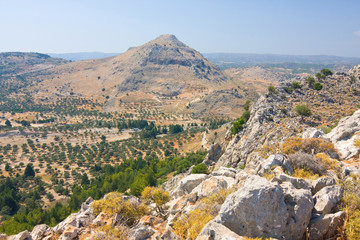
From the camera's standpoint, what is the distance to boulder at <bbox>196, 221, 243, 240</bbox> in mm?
8941

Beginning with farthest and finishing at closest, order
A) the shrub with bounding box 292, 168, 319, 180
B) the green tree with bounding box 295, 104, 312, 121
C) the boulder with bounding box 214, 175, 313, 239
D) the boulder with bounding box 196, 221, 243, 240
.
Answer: the green tree with bounding box 295, 104, 312, 121
the shrub with bounding box 292, 168, 319, 180
the boulder with bounding box 214, 175, 313, 239
the boulder with bounding box 196, 221, 243, 240

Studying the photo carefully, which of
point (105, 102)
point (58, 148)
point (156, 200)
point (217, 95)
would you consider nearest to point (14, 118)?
point (105, 102)

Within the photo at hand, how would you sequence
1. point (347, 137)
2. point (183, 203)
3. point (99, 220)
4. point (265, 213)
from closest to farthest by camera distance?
1. point (265, 213)
2. point (99, 220)
3. point (183, 203)
4. point (347, 137)

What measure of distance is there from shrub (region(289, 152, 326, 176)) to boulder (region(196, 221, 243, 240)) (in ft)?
27.3

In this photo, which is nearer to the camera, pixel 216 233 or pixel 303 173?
pixel 216 233

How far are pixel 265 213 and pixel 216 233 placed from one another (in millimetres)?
2313

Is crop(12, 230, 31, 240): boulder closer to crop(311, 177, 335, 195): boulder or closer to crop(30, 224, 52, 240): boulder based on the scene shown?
crop(30, 224, 52, 240): boulder

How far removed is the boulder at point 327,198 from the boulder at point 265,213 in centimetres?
90

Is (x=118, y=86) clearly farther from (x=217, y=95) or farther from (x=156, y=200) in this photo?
(x=156, y=200)

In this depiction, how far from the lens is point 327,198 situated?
1055cm

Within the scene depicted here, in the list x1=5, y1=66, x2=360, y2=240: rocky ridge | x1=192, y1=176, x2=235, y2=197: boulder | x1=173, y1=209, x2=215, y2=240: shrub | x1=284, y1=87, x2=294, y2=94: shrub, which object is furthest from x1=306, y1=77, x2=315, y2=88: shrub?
x1=173, y1=209, x2=215, y2=240: shrub

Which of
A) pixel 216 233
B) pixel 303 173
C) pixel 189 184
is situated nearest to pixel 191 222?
pixel 216 233

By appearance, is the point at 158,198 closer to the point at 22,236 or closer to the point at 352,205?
the point at 22,236

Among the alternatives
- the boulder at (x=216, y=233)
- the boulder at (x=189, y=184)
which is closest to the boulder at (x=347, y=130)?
the boulder at (x=189, y=184)
